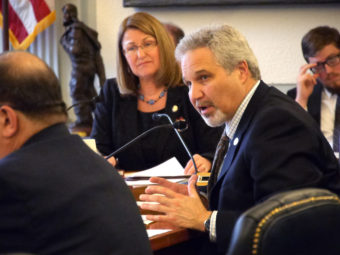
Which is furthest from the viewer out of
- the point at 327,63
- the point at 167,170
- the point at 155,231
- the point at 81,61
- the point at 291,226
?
the point at 81,61

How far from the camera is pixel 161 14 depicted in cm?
523

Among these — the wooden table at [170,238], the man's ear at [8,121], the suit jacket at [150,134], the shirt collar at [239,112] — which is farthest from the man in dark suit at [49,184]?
the suit jacket at [150,134]

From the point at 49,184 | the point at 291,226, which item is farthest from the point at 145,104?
the point at 291,226

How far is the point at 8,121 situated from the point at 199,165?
1.57 m

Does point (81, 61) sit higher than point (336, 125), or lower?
higher

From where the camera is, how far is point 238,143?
6.88ft

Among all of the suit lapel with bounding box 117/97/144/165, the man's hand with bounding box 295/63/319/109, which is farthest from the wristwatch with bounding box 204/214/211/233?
the man's hand with bounding box 295/63/319/109

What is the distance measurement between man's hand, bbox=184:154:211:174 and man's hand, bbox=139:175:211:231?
765mm

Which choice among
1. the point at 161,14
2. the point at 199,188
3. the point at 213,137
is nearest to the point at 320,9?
A: the point at 161,14

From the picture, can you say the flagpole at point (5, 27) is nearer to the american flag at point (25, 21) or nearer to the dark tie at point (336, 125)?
the american flag at point (25, 21)

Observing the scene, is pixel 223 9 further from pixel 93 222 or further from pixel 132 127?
pixel 93 222

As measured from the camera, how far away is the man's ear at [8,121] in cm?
150

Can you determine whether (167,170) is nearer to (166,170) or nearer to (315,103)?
(166,170)

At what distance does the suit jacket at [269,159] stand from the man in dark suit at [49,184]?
20.8 inches
